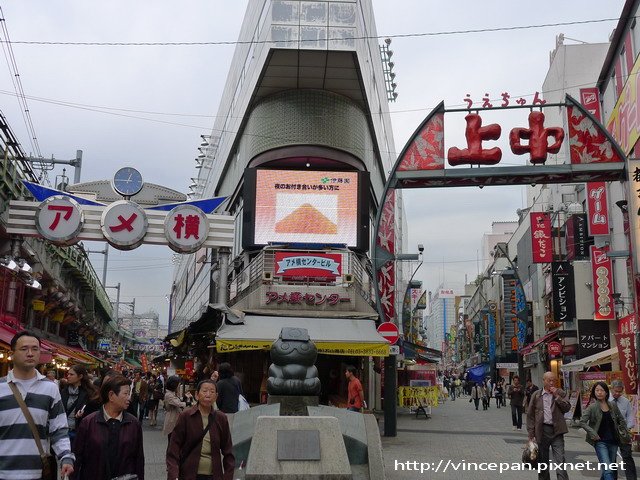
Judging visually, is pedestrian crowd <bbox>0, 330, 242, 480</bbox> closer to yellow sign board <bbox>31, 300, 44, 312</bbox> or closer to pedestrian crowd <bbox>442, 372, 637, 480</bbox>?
pedestrian crowd <bbox>442, 372, 637, 480</bbox>

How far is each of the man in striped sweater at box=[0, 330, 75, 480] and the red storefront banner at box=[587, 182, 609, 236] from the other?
76.1 ft

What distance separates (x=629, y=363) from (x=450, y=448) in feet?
16.1

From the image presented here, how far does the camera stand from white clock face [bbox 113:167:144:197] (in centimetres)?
1919

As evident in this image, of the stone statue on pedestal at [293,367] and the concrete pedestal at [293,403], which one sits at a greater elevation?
the stone statue on pedestal at [293,367]

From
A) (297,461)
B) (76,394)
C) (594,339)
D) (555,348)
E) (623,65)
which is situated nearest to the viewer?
(297,461)

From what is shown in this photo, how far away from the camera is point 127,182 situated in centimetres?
1931

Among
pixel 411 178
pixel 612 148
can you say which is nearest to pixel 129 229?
pixel 411 178

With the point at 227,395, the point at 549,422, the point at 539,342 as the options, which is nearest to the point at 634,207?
the point at 549,422

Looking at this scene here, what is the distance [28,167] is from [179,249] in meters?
5.00

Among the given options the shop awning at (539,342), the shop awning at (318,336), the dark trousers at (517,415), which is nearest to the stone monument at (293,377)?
the shop awning at (318,336)

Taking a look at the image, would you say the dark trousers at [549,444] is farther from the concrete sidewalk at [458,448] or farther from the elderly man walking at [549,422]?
the concrete sidewalk at [458,448]

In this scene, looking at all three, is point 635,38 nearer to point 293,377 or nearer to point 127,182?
point 127,182

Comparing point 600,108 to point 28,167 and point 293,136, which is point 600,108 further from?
point 28,167

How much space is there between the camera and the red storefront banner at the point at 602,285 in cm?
2388
